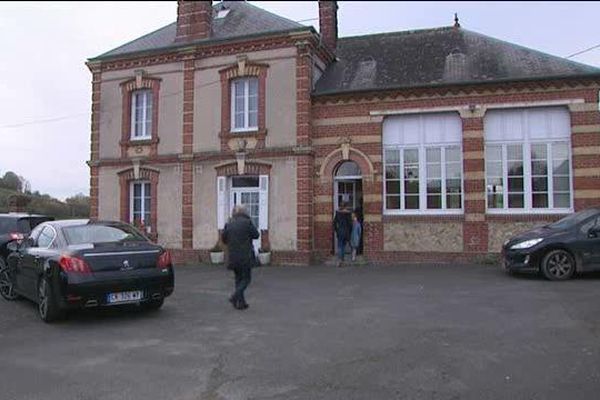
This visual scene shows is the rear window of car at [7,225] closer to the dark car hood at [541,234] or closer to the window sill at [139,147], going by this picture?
the window sill at [139,147]

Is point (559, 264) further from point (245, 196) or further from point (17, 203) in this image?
point (17, 203)

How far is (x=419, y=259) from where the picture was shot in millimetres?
17188

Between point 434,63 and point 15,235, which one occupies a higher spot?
point 434,63

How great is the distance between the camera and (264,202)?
722 inches

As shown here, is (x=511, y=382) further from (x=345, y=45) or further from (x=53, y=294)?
(x=345, y=45)

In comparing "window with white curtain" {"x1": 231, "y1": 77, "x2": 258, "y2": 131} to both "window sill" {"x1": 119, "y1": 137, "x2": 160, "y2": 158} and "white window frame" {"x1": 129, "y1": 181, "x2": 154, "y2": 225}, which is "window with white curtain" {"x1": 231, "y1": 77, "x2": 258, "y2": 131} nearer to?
"window sill" {"x1": 119, "y1": 137, "x2": 160, "y2": 158}

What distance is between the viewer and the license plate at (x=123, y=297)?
29.2ft

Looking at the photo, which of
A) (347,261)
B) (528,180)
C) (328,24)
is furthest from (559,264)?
(328,24)

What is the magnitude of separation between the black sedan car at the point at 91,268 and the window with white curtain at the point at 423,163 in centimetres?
944

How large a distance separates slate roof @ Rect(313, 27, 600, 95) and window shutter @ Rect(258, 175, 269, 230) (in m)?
3.10

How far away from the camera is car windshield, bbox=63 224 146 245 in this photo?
375 inches

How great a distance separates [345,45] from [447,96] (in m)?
5.68

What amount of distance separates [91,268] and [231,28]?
43.0 ft

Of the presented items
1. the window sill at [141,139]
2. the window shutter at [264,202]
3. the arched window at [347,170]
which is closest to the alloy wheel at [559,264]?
the arched window at [347,170]
